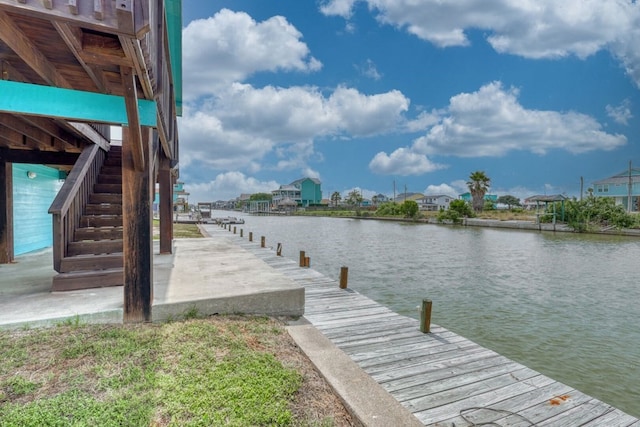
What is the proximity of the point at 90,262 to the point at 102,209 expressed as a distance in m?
1.45

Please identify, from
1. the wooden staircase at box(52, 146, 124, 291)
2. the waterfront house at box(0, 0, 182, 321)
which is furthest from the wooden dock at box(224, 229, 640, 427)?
the wooden staircase at box(52, 146, 124, 291)

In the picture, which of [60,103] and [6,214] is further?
[6,214]

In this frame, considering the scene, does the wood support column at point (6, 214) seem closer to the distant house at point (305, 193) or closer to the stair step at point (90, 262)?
the stair step at point (90, 262)

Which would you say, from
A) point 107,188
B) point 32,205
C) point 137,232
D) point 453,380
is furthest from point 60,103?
point 32,205

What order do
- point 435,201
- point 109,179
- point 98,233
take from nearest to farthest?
point 98,233 → point 109,179 → point 435,201

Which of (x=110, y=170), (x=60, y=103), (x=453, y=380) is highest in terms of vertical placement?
(x=60, y=103)

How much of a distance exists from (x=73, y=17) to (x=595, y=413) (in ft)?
17.1

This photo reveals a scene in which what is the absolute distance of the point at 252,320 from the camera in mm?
4137

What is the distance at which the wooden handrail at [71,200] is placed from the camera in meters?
4.26

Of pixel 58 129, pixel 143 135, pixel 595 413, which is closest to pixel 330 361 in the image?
pixel 595 413

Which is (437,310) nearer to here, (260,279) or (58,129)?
(260,279)

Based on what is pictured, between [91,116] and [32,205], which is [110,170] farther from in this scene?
[91,116]

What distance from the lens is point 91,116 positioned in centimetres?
299

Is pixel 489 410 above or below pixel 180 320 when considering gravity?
below
